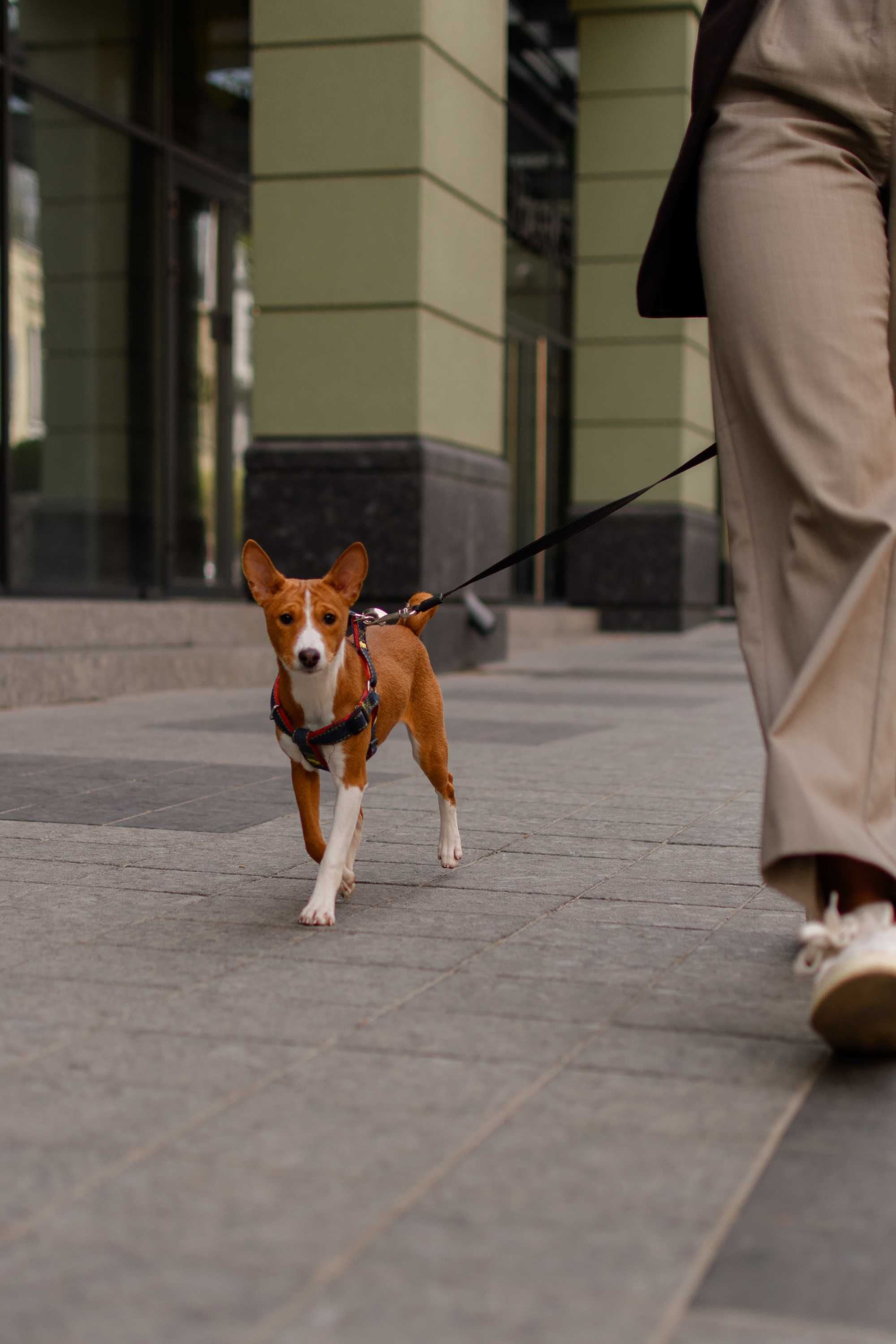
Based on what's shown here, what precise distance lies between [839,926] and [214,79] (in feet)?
45.8

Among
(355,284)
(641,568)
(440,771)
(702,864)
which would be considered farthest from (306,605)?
(641,568)

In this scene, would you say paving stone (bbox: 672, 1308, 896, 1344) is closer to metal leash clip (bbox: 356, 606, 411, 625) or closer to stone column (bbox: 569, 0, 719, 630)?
metal leash clip (bbox: 356, 606, 411, 625)

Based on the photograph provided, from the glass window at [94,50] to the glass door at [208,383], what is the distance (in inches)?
35.2

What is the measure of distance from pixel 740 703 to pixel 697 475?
37.2ft

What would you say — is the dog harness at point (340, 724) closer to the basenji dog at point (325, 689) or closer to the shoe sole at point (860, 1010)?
the basenji dog at point (325, 689)

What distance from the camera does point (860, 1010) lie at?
2.65m

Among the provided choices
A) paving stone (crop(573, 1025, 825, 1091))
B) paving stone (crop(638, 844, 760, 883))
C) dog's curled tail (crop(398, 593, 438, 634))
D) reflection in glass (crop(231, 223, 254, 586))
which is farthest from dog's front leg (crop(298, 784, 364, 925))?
reflection in glass (crop(231, 223, 254, 586))

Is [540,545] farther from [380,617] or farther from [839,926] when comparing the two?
[839,926]

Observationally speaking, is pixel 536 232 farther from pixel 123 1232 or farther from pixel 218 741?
pixel 123 1232

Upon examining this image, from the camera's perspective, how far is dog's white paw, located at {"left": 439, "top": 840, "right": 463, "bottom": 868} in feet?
14.6

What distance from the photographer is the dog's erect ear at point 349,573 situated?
3.90 metres

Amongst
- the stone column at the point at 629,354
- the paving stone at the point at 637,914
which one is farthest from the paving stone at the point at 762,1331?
the stone column at the point at 629,354

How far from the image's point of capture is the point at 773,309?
2992 millimetres

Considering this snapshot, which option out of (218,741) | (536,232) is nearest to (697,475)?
(536,232)
